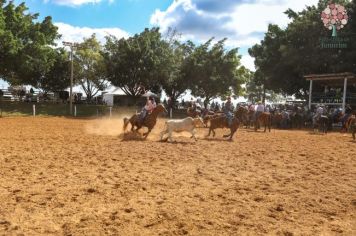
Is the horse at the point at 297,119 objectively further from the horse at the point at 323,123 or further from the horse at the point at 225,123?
the horse at the point at 225,123

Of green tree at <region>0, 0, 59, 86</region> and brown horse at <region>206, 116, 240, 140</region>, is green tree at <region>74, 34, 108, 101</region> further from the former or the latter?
brown horse at <region>206, 116, 240, 140</region>

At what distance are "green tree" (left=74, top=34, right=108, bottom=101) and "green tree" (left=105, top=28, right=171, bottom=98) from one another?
301 centimetres

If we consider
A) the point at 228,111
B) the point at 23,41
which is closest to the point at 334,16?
the point at 228,111

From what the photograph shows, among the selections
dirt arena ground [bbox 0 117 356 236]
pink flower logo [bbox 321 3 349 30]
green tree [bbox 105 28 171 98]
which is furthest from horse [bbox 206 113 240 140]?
green tree [bbox 105 28 171 98]

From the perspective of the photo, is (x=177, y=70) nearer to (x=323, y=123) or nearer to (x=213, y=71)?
(x=213, y=71)

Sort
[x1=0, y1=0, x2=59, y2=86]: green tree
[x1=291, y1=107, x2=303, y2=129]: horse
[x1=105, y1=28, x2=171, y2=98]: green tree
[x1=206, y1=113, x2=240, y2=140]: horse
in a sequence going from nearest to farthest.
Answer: [x1=206, y1=113, x2=240, y2=140]: horse
[x1=291, y1=107, x2=303, y2=129]: horse
[x1=0, y1=0, x2=59, y2=86]: green tree
[x1=105, y1=28, x2=171, y2=98]: green tree

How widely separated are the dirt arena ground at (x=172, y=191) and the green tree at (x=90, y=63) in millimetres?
40967

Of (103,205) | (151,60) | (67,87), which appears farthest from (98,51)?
(103,205)

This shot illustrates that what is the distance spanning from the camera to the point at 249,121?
97.1 feet

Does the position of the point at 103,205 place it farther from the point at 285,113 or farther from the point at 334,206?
the point at 285,113

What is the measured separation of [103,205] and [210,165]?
498cm

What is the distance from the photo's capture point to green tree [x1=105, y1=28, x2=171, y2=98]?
160 ft

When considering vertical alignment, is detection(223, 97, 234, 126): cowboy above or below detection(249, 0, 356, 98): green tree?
below

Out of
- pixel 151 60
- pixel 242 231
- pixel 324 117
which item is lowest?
pixel 242 231
